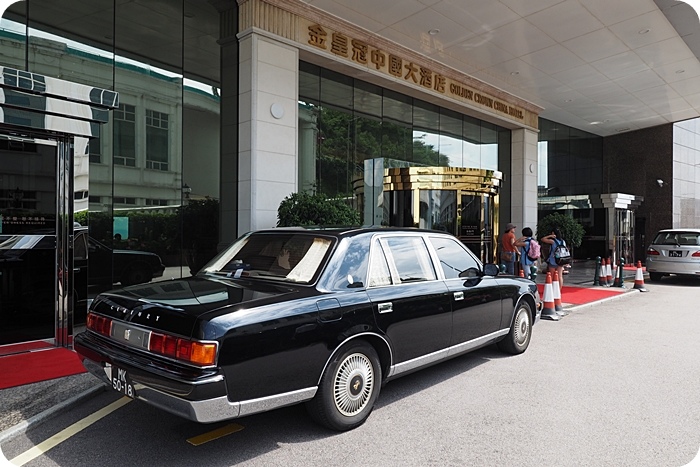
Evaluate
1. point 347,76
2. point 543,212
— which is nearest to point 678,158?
point 543,212

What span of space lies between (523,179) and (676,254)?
542 centimetres

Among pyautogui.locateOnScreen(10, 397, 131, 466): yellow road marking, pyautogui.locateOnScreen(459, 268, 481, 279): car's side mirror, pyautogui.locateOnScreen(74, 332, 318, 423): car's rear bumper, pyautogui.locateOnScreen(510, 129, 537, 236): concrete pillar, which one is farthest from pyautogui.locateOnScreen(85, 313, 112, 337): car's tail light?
pyautogui.locateOnScreen(510, 129, 537, 236): concrete pillar

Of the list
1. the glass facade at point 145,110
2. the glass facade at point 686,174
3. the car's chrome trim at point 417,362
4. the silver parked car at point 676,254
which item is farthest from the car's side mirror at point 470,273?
the glass facade at point 686,174

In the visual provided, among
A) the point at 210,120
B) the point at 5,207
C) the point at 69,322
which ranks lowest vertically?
the point at 69,322

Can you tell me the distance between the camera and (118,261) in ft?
28.1

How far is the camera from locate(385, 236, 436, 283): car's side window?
4.61m

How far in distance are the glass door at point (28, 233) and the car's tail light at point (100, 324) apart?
277 cm

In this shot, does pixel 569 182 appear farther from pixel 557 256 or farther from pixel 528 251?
pixel 528 251

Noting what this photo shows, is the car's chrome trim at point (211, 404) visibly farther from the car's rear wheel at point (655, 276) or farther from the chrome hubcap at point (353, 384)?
the car's rear wheel at point (655, 276)

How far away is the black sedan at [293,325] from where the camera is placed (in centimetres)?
310

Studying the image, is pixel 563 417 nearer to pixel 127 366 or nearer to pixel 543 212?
pixel 127 366

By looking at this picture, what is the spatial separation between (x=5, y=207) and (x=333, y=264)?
4.84m

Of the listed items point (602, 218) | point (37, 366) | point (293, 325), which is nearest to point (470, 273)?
point (293, 325)

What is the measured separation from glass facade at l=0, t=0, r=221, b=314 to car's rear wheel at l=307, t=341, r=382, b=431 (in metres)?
6.08
